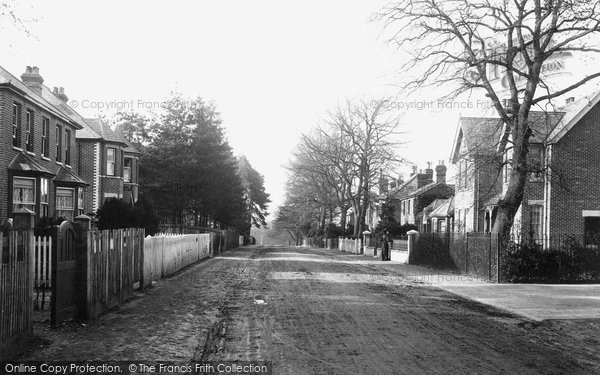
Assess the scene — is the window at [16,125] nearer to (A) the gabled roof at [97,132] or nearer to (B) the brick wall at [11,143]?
(B) the brick wall at [11,143]

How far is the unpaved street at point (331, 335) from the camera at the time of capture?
7.59 m

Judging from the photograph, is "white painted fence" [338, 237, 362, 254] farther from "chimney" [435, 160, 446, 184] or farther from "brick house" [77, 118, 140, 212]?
"brick house" [77, 118, 140, 212]

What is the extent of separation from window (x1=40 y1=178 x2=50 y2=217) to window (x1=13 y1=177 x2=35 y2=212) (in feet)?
2.25

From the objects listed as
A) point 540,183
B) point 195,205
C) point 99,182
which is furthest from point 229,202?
point 540,183

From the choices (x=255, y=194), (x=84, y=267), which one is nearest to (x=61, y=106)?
(x=84, y=267)

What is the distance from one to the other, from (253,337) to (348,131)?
39.9 meters

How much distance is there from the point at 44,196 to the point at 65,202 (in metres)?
4.07

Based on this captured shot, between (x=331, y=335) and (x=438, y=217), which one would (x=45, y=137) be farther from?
(x=438, y=217)

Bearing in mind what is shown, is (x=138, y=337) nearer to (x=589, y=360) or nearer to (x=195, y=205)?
(x=589, y=360)

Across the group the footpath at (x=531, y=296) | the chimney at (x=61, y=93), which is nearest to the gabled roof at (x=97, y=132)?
the chimney at (x=61, y=93)

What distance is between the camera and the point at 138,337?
8.95 meters

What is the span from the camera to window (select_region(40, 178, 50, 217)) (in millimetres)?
28130

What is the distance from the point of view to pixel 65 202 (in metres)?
32.8

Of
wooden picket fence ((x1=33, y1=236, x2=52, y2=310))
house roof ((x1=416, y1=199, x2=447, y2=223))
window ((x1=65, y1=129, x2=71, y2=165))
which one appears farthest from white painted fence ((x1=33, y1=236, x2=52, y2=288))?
house roof ((x1=416, y1=199, x2=447, y2=223))
